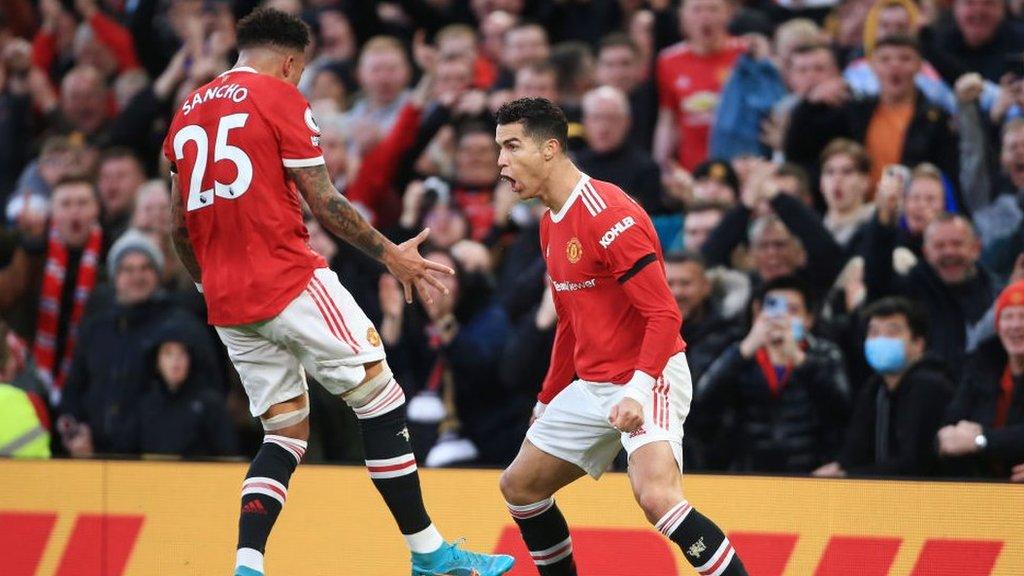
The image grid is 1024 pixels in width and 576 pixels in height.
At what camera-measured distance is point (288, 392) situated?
6.74 metres

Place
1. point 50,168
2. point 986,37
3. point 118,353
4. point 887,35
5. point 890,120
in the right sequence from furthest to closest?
1. point 50,168
2. point 986,37
3. point 118,353
4. point 887,35
5. point 890,120

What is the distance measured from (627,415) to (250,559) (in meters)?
1.61

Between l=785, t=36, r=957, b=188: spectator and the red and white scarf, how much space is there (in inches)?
201

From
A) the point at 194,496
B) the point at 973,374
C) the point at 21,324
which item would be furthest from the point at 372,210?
the point at 973,374

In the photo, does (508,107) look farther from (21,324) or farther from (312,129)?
(21,324)

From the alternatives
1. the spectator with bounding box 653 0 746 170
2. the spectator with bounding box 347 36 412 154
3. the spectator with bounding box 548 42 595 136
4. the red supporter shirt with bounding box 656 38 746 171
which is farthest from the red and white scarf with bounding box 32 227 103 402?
the red supporter shirt with bounding box 656 38 746 171

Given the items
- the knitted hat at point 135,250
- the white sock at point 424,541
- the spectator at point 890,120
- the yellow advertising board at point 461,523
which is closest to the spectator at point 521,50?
Result: the spectator at point 890,120

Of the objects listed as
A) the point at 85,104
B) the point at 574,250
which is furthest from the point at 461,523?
the point at 85,104

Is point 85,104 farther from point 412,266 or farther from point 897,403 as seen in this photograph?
point 412,266

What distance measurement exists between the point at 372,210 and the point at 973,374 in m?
4.90

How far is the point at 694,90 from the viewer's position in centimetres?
1163

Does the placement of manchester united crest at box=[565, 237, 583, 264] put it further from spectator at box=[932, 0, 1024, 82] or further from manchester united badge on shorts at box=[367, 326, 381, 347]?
spectator at box=[932, 0, 1024, 82]

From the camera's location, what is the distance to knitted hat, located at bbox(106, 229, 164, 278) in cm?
1084

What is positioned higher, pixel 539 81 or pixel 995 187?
pixel 539 81
